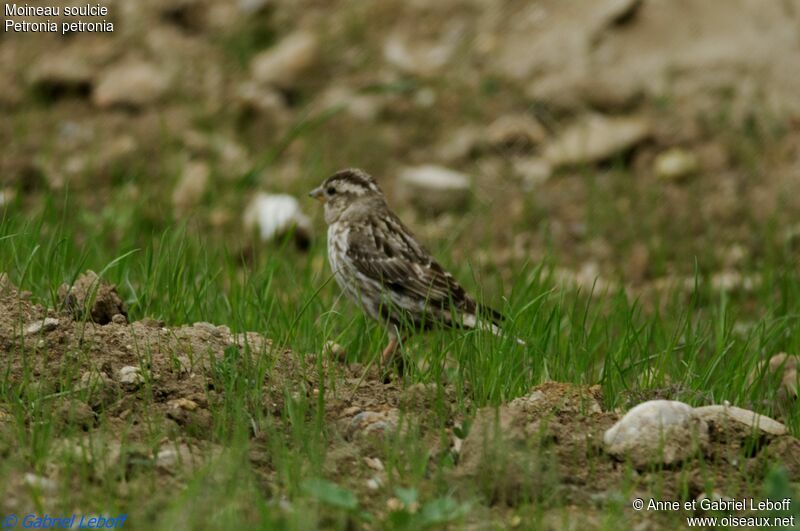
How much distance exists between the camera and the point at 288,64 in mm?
12680

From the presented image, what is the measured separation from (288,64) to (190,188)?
82.2 inches

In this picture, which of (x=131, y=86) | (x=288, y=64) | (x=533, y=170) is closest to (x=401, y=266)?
(x=533, y=170)

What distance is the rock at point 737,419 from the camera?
541 cm

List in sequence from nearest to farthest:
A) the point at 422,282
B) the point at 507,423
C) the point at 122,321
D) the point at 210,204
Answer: the point at 507,423 → the point at 122,321 → the point at 422,282 → the point at 210,204

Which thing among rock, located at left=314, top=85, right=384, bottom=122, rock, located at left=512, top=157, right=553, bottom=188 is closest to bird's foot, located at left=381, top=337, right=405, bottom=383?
rock, located at left=512, top=157, right=553, bottom=188

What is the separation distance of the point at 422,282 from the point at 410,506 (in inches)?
133

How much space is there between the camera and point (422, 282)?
7867 millimetres

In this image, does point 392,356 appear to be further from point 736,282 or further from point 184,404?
point 736,282

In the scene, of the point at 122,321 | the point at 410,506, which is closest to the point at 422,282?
the point at 122,321

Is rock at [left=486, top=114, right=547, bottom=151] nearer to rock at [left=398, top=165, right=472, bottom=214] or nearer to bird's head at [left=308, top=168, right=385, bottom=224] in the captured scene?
rock at [left=398, top=165, right=472, bottom=214]

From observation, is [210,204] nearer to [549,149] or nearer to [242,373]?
[549,149]

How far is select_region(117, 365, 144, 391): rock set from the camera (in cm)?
546

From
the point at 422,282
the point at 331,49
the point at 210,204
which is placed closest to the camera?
the point at 422,282

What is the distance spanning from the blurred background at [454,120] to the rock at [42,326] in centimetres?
428
